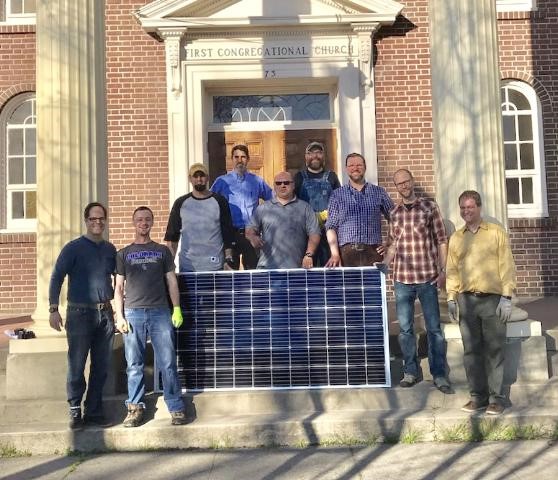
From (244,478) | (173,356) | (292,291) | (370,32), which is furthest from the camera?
(370,32)

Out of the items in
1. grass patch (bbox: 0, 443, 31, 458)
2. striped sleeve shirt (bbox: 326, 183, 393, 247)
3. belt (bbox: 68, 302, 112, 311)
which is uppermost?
striped sleeve shirt (bbox: 326, 183, 393, 247)

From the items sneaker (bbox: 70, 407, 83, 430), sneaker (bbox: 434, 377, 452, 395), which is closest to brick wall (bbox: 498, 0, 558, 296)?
sneaker (bbox: 434, 377, 452, 395)

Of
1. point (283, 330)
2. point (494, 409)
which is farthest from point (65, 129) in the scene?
point (494, 409)

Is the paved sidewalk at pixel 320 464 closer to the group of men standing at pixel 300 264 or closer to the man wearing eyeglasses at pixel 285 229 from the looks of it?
the group of men standing at pixel 300 264

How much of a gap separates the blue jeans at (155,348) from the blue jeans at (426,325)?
2006 millimetres

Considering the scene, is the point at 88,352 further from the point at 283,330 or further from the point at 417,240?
the point at 417,240

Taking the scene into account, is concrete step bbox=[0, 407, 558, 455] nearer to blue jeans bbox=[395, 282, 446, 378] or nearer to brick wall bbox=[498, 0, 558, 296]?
blue jeans bbox=[395, 282, 446, 378]

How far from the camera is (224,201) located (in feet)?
19.8

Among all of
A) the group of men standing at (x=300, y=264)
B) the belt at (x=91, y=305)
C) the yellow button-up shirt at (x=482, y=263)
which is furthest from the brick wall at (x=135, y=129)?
the yellow button-up shirt at (x=482, y=263)

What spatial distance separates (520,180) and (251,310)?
266 inches

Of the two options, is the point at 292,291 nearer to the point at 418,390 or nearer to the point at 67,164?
the point at 418,390

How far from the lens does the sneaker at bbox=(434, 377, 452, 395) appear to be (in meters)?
5.61

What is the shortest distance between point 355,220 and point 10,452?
3491 millimetres

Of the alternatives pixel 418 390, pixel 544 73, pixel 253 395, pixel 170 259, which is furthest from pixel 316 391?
pixel 544 73
